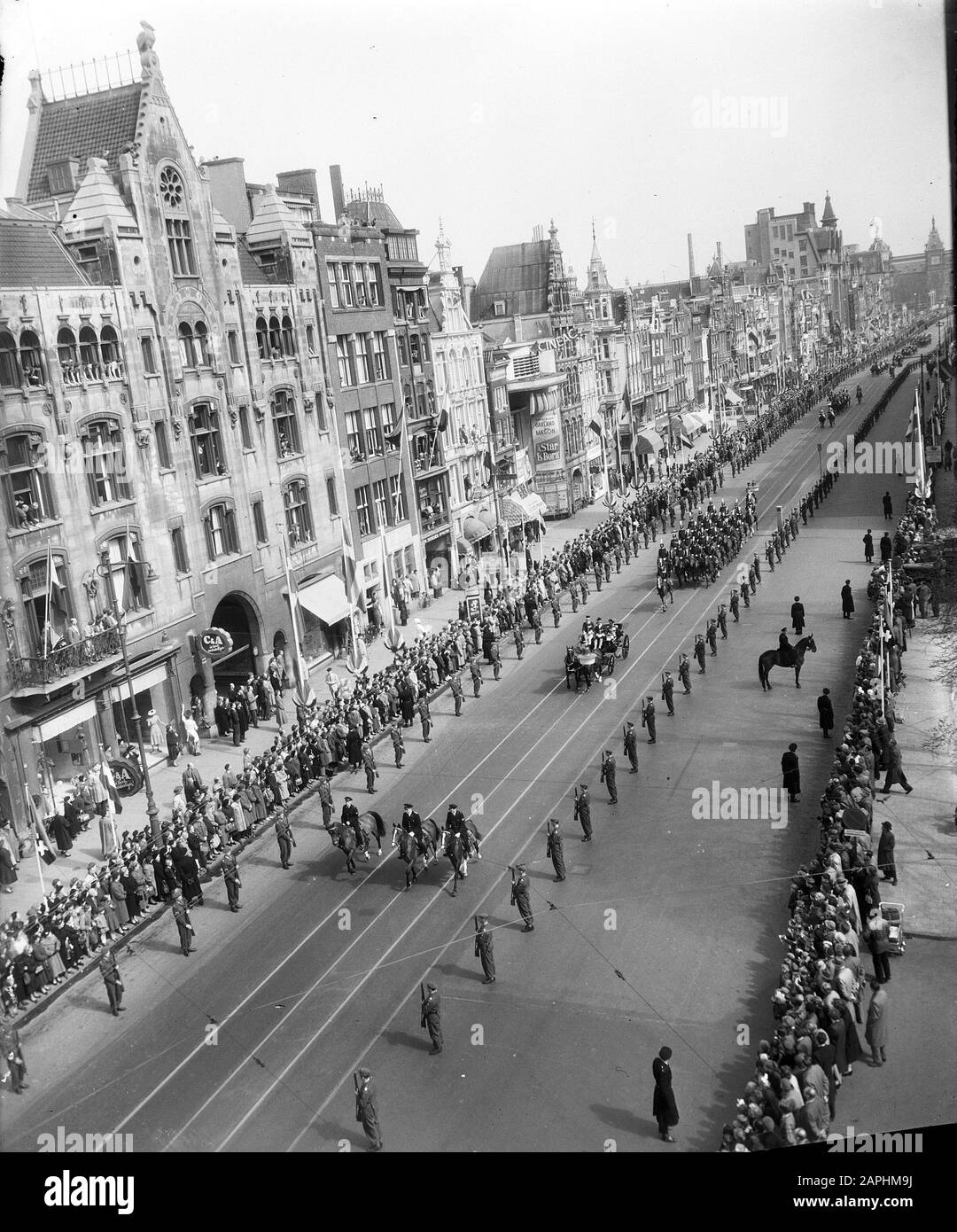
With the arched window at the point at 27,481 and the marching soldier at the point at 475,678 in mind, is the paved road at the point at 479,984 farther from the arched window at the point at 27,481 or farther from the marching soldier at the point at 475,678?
the arched window at the point at 27,481

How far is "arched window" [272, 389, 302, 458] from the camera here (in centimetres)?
4497

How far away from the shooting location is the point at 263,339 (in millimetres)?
44562

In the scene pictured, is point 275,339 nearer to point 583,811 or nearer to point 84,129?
point 84,129

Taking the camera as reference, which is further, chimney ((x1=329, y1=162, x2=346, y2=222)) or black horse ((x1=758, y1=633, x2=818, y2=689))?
chimney ((x1=329, y1=162, x2=346, y2=222))

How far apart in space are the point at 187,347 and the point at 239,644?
10586mm

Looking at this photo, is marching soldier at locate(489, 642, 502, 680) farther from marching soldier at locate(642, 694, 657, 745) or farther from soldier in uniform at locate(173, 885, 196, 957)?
soldier in uniform at locate(173, 885, 196, 957)

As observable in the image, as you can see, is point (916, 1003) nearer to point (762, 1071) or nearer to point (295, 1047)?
point (762, 1071)

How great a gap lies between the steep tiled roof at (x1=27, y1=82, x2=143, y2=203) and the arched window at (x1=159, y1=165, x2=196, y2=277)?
5.68ft

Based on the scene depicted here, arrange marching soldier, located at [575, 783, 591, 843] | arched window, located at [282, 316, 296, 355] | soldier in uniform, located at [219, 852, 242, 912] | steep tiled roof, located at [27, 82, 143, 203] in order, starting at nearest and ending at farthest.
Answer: soldier in uniform, located at [219, 852, 242, 912] → marching soldier, located at [575, 783, 591, 843] → steep tiled roof, located at [27, 82, 143, 203] → arched window, located at [282, 316, 296, 355]

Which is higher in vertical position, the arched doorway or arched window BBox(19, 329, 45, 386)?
arched window BBox(19, 329, 45, 386)

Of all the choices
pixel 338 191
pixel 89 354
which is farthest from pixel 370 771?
pixel 338 191

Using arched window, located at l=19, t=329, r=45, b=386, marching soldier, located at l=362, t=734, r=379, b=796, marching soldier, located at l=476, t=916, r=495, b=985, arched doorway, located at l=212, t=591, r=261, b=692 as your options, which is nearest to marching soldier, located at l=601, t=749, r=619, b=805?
marching soldier, located at l=362, t=734, r=379, b=796

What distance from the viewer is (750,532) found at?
6397 cm

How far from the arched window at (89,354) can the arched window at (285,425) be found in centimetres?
1027
